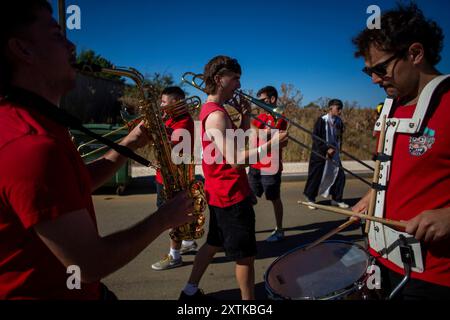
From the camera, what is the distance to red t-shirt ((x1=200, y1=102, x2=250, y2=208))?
244cm

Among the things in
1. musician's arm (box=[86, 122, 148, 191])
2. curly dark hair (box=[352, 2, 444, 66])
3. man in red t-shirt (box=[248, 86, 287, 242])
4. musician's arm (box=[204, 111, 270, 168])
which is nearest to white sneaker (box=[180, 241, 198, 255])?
man in red t-shirt (box=[248, 86, 287, 242])

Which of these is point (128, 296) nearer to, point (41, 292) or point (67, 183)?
point (41, 292)

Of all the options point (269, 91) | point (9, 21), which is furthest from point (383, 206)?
point (269, 91)

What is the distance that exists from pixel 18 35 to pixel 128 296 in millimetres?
2742

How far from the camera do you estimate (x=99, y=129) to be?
682 centimetres

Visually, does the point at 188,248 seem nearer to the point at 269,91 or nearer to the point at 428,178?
the point at 269,91

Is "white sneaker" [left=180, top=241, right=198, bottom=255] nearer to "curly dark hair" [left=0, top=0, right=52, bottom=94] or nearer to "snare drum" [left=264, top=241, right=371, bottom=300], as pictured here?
"snare drum" [left=264, top=241, right=371, bottom=300]

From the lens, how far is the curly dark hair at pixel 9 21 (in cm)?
100

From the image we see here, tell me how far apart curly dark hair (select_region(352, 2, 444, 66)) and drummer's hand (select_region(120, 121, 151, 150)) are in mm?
1386

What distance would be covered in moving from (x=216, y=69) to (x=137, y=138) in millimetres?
962

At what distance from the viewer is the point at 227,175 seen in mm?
2475

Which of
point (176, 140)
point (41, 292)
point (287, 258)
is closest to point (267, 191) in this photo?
point (176, 140)

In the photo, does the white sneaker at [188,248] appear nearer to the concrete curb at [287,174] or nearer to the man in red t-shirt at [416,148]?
the man in red t-shirt at [416,148]

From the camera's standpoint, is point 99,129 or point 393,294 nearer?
point 393,294
